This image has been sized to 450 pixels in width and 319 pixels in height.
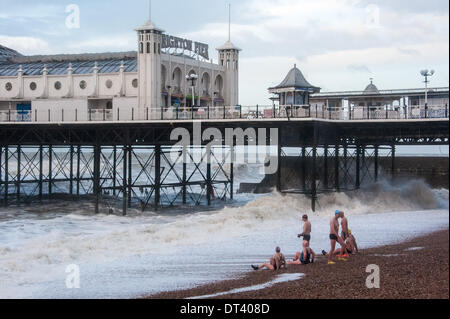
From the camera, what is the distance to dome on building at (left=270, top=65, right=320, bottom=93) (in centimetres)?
4440

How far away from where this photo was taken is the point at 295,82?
44.4 meters

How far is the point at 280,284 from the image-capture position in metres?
19.9

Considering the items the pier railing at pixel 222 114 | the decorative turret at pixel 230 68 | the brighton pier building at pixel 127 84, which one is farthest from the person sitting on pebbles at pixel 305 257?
the decorative turret at pixel 230 68

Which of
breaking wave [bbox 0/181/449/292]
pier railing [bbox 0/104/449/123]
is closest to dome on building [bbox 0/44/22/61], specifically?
pier railing [bbox 0/104/449/123]

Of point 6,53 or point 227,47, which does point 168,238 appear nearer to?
point 227,47

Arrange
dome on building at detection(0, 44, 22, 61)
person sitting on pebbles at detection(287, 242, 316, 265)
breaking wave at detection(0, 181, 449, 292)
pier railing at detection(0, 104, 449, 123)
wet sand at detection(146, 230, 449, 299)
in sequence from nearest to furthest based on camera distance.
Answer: wet sand at detection(146, 230, 449, 299)
person sitting on pebbles at detection(287, 242, 316, 265)
breaking wave at detection(0, 181, 449, 292)
pier railing at detection(0, 104, 449, 123)
dome on building at detection(0, 44, 22, 61)

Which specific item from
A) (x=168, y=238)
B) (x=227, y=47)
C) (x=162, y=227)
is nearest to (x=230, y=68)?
(x=227, y=47)

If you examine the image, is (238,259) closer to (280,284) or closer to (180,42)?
(280,284)

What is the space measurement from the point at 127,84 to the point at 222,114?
846 centimetres

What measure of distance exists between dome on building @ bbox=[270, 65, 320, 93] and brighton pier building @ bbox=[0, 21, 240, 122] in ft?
16.9

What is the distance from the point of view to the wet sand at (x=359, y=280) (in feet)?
57.2

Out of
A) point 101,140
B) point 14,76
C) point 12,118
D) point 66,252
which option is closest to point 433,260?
point 66,252

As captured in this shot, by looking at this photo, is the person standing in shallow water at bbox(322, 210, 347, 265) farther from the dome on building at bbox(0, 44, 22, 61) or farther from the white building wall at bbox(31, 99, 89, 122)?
the dome on building at bbox(0, 44, 22, 61)
